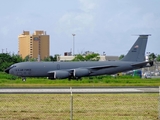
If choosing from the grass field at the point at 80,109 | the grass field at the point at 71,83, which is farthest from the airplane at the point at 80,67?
the grass field at the point at 80,109

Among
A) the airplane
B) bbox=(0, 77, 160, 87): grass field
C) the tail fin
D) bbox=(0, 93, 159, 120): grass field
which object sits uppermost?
the tail fin

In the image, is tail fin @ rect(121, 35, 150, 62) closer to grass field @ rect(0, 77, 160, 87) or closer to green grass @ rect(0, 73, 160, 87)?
green grass @ rect(0, 73, 160, 87)

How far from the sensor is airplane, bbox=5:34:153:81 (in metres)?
59.5

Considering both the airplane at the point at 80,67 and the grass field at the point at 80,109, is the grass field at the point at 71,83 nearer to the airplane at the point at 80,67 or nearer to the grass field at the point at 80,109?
the airplane at the point at 80,67

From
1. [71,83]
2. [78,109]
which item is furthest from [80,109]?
[71,83]

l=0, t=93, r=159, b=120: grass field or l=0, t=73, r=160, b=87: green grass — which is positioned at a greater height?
l=0, t=73, r=160, b=87: green grass

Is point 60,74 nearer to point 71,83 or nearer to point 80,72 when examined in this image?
point 80,72

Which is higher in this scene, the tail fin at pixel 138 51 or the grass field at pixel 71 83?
the tail fin at pixel 138 51

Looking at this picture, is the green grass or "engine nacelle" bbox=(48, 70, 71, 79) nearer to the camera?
the green grass

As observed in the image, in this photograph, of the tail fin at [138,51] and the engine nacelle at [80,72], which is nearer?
the engine nacelle at [80,72]

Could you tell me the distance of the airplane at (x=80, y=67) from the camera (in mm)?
59500

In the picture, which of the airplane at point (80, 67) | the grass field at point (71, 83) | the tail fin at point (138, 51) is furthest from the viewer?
the tail fin at point (138, 51)

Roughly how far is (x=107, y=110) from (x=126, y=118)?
214cm

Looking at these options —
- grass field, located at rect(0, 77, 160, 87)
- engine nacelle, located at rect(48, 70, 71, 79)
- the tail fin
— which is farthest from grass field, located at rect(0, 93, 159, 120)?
the tail fin
